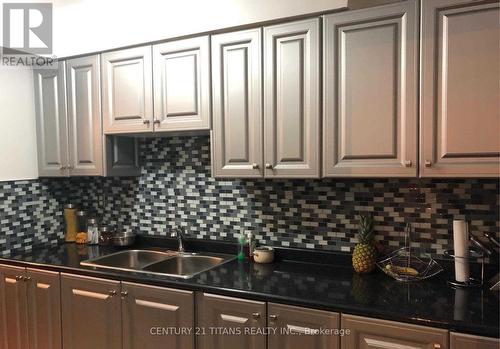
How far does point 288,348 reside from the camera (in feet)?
5.82

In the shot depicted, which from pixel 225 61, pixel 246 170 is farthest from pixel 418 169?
pixel 225 61

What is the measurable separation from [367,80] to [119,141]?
1.66 m

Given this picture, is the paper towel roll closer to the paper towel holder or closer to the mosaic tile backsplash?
the paper towel holder

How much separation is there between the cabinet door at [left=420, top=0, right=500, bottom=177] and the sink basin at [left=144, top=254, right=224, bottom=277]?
1387mm

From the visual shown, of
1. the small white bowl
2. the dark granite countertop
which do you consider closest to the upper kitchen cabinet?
the dark granite countertop

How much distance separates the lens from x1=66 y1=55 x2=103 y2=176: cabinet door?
8.63 ft

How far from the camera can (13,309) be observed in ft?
8.30

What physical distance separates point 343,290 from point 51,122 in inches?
87.6

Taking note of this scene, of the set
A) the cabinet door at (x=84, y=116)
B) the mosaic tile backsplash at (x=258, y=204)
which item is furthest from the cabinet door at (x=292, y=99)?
the cabinet door at (x=84, y=116)

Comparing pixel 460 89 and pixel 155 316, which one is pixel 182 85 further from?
pixel 460 89

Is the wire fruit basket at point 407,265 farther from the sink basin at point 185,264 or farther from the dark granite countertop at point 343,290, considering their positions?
the sink basin at point 185,264

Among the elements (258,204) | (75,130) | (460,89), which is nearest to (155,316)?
(258,204)

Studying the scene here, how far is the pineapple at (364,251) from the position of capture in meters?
2.04

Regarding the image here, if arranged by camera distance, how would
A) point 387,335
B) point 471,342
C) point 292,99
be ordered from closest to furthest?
point 471,342 → point 387,335 → point 292,99
